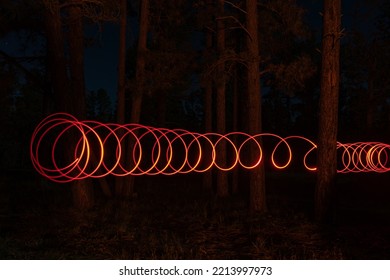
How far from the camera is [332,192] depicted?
12.2m

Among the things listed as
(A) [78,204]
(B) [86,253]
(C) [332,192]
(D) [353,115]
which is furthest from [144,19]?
(D) [353,115]

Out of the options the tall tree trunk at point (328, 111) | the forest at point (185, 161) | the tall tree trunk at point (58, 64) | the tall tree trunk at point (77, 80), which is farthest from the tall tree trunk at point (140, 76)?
the tall tree trunk at point (328, 111)

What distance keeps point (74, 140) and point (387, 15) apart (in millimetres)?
25554

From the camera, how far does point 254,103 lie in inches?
543

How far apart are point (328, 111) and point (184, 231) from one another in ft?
15.8

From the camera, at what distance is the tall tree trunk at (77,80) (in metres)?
14.0

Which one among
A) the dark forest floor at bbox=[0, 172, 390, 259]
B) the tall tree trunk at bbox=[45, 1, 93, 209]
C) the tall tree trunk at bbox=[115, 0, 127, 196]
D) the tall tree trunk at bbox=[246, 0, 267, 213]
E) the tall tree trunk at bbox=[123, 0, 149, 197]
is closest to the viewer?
the dark forest floor at bbox=[0, 172, 390, 259]

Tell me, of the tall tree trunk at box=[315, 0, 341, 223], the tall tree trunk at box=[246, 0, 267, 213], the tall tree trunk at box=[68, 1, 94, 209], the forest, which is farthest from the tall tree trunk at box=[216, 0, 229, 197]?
the tall tree trunk at box=[315, 0, 341, 223]

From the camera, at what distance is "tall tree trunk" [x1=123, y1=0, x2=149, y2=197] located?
17578 mm

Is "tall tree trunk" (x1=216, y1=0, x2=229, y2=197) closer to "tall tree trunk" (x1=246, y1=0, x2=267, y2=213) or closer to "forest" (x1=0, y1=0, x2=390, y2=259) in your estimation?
Result: "forest" (x1=0, y1=0, x2=390, y2=259)

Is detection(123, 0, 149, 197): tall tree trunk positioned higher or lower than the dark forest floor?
higher

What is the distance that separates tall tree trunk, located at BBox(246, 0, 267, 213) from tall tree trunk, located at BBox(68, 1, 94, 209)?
4.92 metres

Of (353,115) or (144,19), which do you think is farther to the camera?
(353,115)

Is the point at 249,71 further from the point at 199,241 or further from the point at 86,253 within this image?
the point at 86,253
